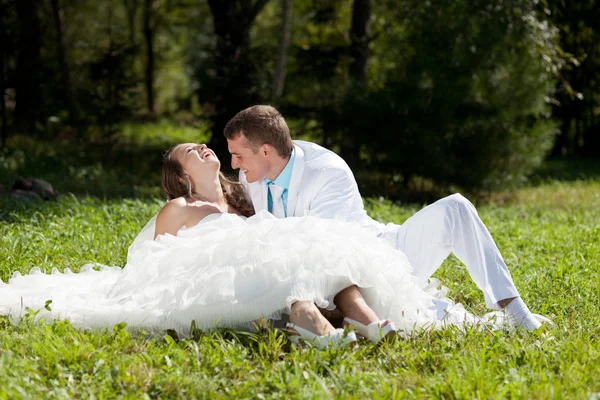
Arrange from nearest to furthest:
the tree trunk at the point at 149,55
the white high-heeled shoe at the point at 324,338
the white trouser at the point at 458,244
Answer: the white high-heeled shoe at the point at 324,338
the white trouser at the point at 458,244
the tree trunk at the point at 149,55

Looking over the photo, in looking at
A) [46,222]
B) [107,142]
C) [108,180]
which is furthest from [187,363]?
[107,142]

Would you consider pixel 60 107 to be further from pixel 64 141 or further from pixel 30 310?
pixel 30 310

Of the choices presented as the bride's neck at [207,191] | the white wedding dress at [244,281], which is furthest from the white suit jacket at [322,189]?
the bride's neck at [207,191]

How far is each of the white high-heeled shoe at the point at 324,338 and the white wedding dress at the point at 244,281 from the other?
0.60 ft

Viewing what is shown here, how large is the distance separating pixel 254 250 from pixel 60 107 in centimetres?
1532

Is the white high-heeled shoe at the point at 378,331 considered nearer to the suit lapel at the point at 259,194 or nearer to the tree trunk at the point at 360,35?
the suit lapel at the point at 259,194

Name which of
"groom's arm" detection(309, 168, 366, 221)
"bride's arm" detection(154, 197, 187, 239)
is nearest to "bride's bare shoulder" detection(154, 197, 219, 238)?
"bride's arm" detection(154, 197, 187, 239)

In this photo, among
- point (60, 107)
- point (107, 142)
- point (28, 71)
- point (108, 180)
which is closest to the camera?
point (108, 180)

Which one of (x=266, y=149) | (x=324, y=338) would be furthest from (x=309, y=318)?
(x=266, y=149)

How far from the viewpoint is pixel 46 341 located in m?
3.73

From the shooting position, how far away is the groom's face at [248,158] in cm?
489

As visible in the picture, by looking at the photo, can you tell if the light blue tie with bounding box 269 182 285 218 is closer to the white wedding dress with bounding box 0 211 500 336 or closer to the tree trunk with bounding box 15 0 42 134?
the white wedding dress with bounding box 0 211 500 336

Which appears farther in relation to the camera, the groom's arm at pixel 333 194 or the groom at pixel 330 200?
the groom's arm at pixel 333 194

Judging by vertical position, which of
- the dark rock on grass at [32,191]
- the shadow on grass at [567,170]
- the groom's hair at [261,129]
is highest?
the groom's hair at [261,129]
